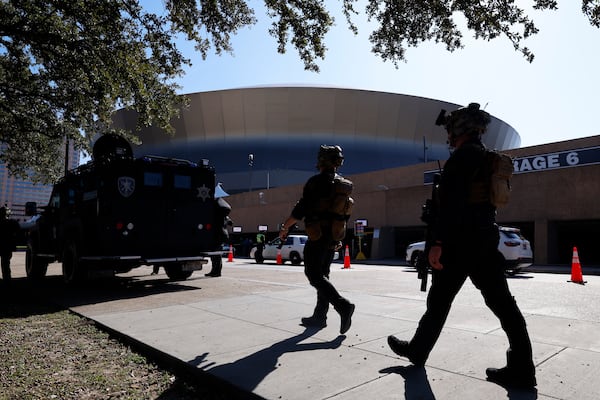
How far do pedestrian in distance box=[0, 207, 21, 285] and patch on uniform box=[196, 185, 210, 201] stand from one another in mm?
4027

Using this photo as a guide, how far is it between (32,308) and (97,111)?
645 cm

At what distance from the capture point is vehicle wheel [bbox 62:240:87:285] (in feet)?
27.9

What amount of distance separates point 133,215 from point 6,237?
3.19 meters

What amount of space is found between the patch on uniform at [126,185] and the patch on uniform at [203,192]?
142 cm

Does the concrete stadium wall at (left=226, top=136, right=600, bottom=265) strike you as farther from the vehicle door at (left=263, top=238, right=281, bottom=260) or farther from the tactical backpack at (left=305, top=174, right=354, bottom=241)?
the tactical backpack at (left=305, top=174, right=354, bottom=241)

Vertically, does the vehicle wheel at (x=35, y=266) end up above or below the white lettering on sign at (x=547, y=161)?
below

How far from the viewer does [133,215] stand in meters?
8.38

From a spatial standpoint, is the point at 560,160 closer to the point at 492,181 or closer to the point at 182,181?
the point at 182,181

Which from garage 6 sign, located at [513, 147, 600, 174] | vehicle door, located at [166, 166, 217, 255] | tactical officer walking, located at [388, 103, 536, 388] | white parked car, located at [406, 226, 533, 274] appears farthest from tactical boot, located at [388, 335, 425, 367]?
garage 6 sign, located at [513, 147, 600, 174]

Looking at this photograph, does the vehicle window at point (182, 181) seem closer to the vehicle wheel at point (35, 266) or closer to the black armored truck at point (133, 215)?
the black armored truck at point (133, 215)

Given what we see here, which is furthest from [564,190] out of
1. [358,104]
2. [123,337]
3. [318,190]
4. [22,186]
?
[22,186]

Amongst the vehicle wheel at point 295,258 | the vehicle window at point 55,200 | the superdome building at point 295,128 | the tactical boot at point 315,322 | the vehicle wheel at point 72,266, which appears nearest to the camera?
the tactical boot at point 315,322

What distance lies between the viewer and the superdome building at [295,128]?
6450 cm

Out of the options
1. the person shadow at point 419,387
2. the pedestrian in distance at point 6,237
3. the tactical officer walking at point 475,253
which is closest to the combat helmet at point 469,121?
the tactical officer walking at point 475,253
